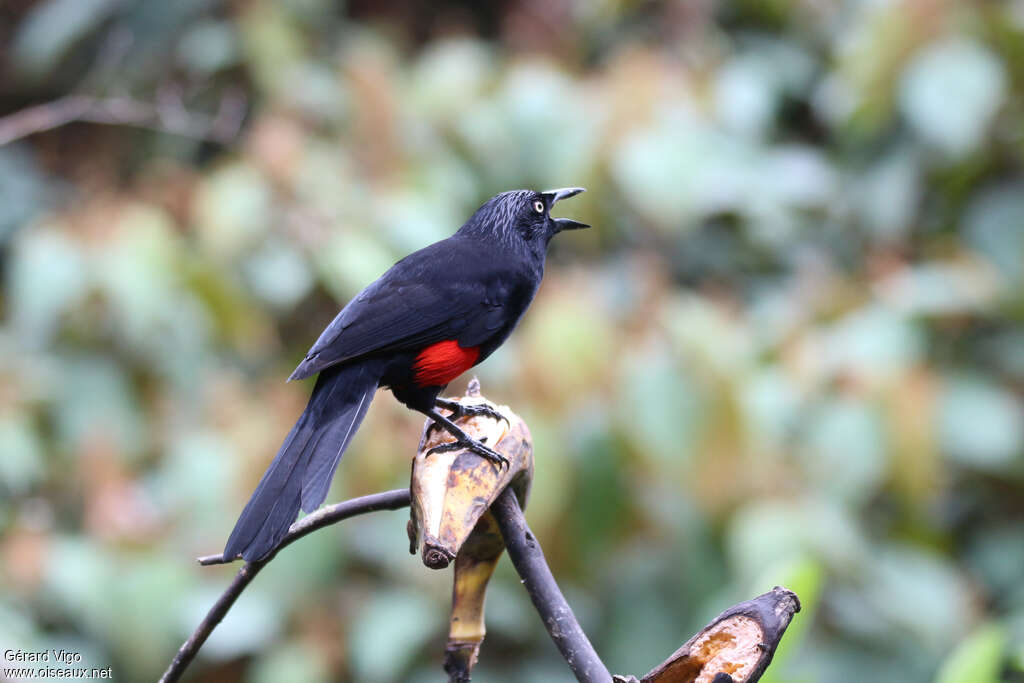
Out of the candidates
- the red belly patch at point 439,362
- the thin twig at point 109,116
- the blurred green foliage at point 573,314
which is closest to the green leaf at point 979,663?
the red belly patch at point 439,362

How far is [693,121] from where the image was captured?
396 cm

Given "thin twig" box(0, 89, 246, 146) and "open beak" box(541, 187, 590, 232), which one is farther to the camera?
"thin twig" box(0, 89, 246, 146)

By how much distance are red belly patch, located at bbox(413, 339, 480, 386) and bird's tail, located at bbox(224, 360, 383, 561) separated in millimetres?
62

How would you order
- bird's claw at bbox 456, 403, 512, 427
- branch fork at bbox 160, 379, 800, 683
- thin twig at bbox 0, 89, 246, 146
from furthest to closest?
thin twig at bbox 0, 89, 246, 146 → bird's claw at bbox 456, 403, 512, 427 → branch fork at bbox 160, 379, 800, 683

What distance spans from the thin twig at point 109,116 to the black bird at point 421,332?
58 cm

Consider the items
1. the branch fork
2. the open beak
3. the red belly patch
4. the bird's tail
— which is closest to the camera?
the branch fork

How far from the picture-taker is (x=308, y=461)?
3.83 feet

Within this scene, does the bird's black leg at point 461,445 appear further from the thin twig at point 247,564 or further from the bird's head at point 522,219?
the bird's head at point 522,219

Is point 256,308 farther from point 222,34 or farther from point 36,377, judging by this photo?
point 222,34

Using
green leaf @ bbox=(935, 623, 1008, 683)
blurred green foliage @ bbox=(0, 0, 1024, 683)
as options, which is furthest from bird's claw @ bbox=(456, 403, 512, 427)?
blurred green foliage @ bbox=(0, 0, 1024, 683)

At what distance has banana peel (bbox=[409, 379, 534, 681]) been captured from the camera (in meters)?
0.93

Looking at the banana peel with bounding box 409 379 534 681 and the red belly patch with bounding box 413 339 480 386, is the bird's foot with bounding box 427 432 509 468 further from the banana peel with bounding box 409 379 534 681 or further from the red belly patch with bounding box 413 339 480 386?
the red belly patch with bounding box 413 339 480 386

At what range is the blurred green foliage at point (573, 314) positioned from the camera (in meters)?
2.95

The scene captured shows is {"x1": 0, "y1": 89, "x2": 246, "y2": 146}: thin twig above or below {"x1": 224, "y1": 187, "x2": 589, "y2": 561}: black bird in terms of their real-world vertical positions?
above
